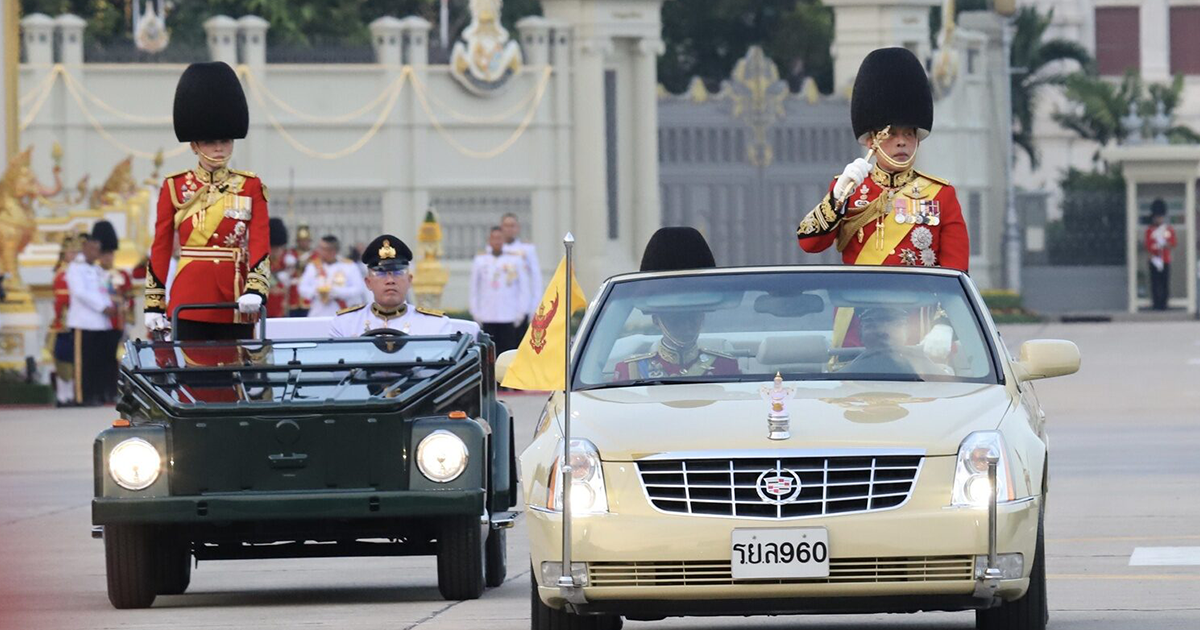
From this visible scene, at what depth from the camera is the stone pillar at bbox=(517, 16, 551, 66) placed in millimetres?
36906

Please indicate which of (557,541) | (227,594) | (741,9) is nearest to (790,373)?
(557,541)

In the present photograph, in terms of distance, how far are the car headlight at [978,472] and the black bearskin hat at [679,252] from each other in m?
4.36

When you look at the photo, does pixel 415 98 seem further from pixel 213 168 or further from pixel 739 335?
pixel 739 335

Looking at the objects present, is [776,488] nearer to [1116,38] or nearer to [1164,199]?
[1164,199]

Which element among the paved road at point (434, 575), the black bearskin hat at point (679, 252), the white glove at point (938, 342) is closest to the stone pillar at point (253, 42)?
the paved road at point (434, 575)

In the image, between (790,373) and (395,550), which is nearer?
(790,373)

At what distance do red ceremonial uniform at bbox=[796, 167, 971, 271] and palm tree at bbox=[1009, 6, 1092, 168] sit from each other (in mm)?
48427

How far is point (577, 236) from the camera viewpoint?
3756 centimetres

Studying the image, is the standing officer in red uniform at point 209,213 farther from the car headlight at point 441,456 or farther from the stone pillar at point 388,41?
the stone pillar at point 388,41

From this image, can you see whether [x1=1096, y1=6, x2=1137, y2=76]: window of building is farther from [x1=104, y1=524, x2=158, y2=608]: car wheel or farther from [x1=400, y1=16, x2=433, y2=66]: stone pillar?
[x1=104, y1=524, x2=158, y2=608]: car wheel

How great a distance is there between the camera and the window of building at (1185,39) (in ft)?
273

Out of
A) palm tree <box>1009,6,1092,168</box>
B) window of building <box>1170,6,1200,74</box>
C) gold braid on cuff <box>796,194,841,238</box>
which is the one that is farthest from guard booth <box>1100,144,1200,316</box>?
window of building <box>1170,6,1200,74</box>

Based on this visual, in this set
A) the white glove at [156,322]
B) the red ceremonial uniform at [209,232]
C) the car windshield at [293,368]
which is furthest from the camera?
the red ceremonial uniform at [209,232]

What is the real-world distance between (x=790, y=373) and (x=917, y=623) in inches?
50.3
